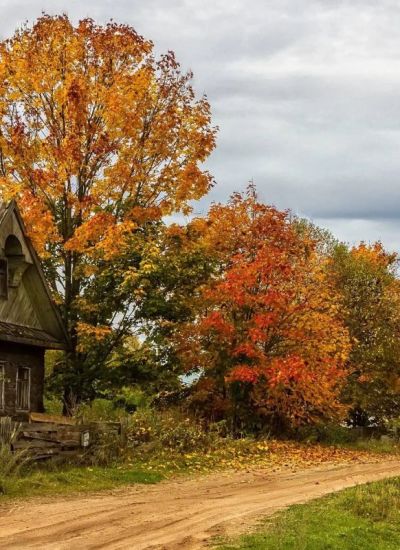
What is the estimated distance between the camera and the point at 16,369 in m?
23.7

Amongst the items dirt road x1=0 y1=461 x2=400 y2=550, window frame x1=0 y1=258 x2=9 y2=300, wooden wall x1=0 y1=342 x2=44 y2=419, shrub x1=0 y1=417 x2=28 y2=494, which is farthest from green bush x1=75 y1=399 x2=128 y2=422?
shrub x1=0 y1=417 x2=28 y2=494

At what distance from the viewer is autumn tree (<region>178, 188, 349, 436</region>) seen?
1085 inches

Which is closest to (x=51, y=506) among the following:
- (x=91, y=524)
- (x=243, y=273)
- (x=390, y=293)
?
(x=91, y=524)

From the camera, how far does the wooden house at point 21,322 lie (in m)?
22.8

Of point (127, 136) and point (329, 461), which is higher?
point (127, 136)

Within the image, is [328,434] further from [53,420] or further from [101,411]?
[53,420]

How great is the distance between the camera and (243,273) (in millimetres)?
27828

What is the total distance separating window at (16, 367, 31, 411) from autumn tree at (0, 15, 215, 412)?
211 cm

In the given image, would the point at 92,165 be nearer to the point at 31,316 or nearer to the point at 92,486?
the point at 31,316

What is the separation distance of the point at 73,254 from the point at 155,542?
1696cm

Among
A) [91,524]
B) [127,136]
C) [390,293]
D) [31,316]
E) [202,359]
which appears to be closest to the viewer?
→ [91,524]

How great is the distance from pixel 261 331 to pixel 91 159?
8.98m

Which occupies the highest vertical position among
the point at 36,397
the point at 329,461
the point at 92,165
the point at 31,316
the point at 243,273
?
the point at 92,165

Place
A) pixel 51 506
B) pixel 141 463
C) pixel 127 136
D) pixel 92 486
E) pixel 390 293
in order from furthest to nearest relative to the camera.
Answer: pixel 390 293, pixel 127 136, pixel 141 463, pixel 92 486, pixel 51 506
